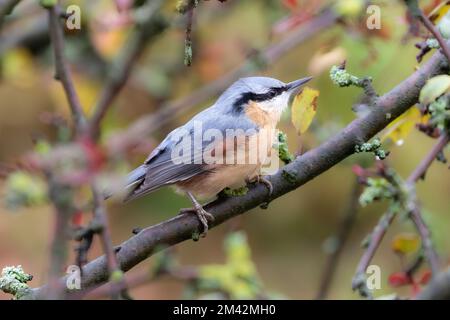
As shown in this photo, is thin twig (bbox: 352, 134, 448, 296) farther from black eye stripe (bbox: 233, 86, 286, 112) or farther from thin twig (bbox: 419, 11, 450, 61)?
black eye stripe (bbox: 233, 86, 286, 112)

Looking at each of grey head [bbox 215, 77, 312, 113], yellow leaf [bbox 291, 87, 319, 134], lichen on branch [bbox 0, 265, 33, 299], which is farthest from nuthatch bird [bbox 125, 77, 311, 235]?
lichen on branch [bbox 0, 265, 33, 299]

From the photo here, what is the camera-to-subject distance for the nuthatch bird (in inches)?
128

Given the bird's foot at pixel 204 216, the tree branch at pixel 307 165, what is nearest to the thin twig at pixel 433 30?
the tree branch at pixel 307 165

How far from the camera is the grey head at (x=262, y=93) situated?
142 inches

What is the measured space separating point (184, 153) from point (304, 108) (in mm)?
878

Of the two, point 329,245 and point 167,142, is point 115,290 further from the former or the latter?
point 329,245

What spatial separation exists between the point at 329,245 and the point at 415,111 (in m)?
1.31

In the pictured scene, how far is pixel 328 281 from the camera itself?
12.0 ft

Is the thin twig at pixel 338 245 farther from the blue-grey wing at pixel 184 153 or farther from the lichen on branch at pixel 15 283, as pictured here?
the lichen on branch at pixel 15 283

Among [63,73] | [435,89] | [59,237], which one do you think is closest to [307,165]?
[435,89]

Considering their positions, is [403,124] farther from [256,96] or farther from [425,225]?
[256,96]

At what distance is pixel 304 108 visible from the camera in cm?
266

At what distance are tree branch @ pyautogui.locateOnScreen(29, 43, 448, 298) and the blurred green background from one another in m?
1.69
